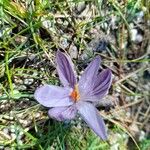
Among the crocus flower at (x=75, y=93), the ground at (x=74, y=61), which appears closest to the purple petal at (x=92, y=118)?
the crocus flower at (x=75, y=93)

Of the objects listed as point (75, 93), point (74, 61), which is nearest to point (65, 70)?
point (75, 93)

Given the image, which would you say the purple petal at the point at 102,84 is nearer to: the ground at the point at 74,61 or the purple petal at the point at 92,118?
the purple petal at the point at 92,118

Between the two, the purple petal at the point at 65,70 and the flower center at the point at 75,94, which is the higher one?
the purple petal at the point at 65,70

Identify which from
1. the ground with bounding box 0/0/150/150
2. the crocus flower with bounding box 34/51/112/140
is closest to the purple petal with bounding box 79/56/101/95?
the crocus flower with bounding box 34/51/112/140

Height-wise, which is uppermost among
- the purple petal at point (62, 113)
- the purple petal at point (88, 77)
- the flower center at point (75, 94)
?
the purple petal at point (88, 77)

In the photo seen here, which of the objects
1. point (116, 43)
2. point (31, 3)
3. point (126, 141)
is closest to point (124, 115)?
point (126, 141)

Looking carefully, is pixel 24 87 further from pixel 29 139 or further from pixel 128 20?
pixel 128 20
